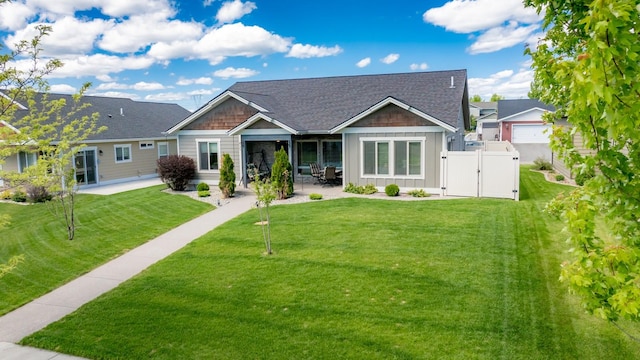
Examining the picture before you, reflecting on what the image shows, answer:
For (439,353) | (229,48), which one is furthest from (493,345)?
(229,48)

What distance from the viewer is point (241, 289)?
28.0ft

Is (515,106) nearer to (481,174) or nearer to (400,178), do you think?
(400,178)

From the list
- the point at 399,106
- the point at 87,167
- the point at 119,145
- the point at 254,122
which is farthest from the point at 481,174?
the point at 119,145

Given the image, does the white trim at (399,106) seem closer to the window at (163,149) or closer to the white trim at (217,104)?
the white trim at (217,104)

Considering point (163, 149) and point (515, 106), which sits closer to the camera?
point (163, 149)

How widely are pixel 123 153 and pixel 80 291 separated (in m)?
18.8

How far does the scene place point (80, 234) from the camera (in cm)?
1330

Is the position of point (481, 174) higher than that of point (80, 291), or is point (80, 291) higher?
point (481, 174)

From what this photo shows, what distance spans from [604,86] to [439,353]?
4428mm

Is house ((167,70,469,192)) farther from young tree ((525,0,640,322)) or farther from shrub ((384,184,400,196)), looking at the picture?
young tree ((525,0,640,322))

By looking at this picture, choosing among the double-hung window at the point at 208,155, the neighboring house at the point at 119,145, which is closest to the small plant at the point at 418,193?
the double-hung window at the point at 208,155

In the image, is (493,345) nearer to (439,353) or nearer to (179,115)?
(439,353)

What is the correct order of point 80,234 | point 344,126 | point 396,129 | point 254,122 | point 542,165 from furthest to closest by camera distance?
1. point 542,165
2. point 254,122
3. point 344,126
4. point 396,129
5. point 80,234

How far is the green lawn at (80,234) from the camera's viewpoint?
377 inches
